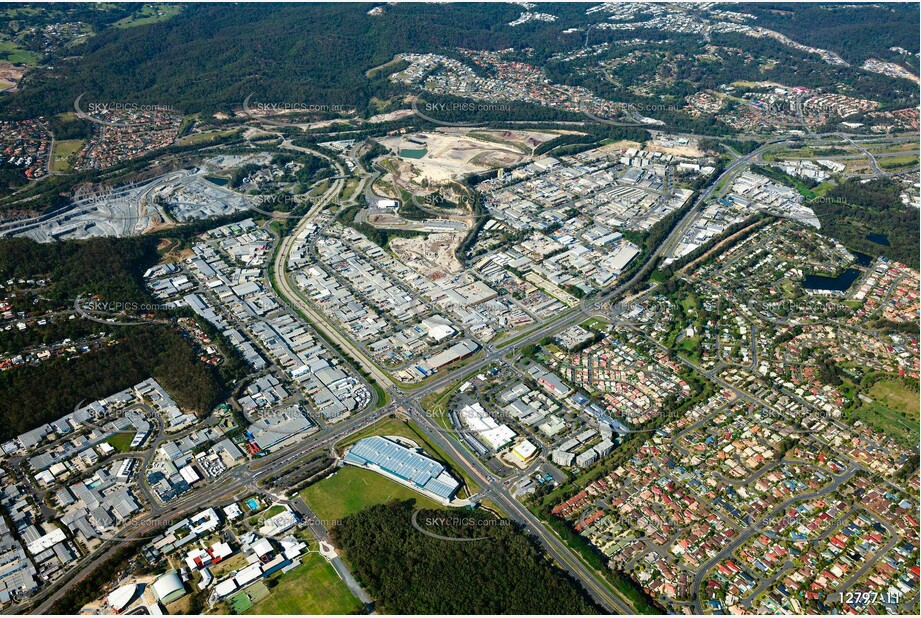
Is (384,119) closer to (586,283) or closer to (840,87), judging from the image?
(586,283)

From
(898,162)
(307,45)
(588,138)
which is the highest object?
(307,45)

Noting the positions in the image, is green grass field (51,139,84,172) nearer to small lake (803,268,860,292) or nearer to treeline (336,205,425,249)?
treeline (336,205,425,249)

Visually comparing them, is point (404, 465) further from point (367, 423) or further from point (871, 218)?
point (871, 218)

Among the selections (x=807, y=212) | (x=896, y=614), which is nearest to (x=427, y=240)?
(x=807, y=212)

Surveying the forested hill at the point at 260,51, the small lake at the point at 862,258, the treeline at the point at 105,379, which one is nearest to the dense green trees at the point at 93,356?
the treeline at the point at 105,379

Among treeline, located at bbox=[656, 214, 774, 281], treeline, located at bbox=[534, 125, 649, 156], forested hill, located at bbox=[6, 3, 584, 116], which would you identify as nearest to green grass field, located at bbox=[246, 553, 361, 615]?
treeline, located at bbox=[656, 214, 774, 281]

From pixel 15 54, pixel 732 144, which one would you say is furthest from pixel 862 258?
pixel 15 54

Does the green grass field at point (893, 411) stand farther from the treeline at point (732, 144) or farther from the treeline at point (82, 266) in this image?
the treeline at point (82, 266)
